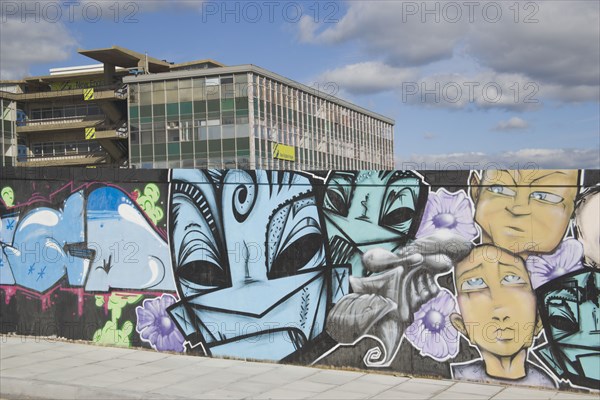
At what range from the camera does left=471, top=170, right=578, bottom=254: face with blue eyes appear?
731 centimetres

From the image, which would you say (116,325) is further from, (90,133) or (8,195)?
(90,133)

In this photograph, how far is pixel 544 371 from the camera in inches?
291

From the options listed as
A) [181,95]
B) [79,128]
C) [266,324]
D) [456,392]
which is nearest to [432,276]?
[456,392]

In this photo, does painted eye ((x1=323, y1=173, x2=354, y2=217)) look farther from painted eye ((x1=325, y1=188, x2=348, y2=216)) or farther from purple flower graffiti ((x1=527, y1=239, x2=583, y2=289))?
purple flower graffiti ((x1=527, y1=239, x2=583, y2=289))

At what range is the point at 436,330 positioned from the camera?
311 inches

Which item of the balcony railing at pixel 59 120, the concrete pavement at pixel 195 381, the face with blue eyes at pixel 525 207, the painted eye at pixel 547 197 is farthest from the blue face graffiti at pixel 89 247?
the balcony railing at pixel 59 120

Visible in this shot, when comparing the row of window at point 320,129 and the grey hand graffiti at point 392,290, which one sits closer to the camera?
the grey hand graffiti at point 392,290

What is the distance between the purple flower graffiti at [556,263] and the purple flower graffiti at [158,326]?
488cm

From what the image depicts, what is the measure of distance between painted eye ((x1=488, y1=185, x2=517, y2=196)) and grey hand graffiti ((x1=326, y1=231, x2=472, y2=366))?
682 millimetres

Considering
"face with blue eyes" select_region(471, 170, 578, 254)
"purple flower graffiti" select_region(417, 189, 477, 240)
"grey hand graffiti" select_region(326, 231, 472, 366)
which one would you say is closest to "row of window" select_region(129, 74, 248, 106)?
"grey hand graffiti" select_region(326, 231, 472, 366)

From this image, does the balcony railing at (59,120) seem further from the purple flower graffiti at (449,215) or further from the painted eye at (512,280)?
the painted eye at (512,280)

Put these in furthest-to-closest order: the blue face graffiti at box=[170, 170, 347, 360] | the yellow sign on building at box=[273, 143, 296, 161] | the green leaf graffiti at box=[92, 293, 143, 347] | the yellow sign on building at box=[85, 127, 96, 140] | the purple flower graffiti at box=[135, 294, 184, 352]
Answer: the yellow sign on building at box=[85, 127, 96, 140], the yellow sign on building at box=[273, 143, 296, 161], the green leaf graffiti at box=[92, 293, 143, 347], the purple flower graffiti at box=[135, 294, 184, 352], the blue face graffiti at box=[170, 170, 347, 360]

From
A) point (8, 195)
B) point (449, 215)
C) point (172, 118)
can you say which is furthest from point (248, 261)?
point (172, 118)

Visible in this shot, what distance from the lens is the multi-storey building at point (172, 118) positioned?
208ft
